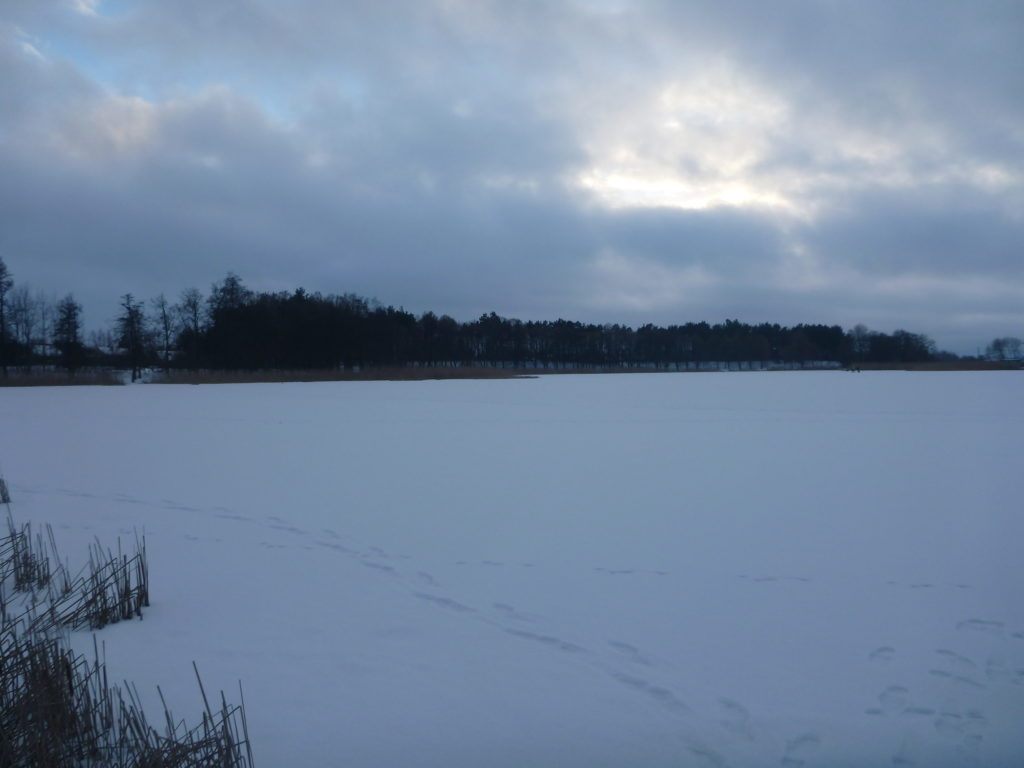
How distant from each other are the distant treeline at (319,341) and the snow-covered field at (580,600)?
38.6 m

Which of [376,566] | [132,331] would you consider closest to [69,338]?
[132,331]

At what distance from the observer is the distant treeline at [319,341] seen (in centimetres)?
4566

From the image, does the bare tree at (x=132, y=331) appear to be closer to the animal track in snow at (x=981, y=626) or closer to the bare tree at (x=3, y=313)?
the bare tree at (x=3, y=313)

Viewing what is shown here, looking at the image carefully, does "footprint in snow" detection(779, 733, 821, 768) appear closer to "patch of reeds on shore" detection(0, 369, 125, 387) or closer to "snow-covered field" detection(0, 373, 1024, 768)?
"snow-covered field" detection(0, 373, 1024, 768)

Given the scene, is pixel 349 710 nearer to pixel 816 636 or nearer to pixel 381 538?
pixel 816 636

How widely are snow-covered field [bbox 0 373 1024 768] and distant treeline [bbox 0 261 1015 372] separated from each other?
38.6 meters

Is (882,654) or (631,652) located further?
(631,652)

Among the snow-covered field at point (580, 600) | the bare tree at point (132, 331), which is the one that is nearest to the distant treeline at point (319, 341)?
the bare tree at point (132, 331)

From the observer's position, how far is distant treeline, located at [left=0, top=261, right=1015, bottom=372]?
4566cm

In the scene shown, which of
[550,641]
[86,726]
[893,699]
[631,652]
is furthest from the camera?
[550,641]

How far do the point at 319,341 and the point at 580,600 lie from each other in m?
45.9

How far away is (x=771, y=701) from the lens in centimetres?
318

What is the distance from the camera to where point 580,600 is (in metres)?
4.39

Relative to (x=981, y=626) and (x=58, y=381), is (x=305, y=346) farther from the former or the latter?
(x=981, y=626)
